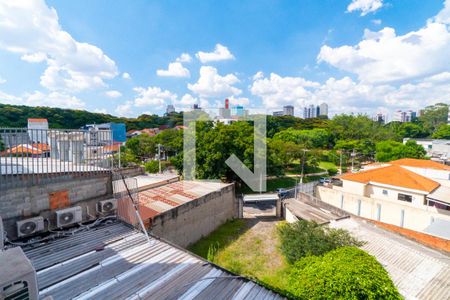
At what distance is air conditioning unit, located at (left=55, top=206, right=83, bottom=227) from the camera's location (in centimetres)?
451

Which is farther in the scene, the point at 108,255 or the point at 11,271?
the point at 108,255

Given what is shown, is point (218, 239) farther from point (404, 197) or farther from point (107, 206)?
point (404, 197)

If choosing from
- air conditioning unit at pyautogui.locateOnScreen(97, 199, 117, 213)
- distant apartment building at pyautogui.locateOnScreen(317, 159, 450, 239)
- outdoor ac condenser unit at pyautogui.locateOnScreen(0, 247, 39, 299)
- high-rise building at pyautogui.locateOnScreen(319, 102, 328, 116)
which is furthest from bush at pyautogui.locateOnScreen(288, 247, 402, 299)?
high-rise building at pyautogui.locateOnScreen(319, 102, 328, 116)

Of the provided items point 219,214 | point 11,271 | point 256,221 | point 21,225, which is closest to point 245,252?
point 219,214

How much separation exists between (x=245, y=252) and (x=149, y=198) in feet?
15.5

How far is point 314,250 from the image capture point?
7211 millimetres

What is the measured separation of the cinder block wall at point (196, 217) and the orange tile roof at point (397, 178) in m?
8.42

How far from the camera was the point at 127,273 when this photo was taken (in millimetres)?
3504

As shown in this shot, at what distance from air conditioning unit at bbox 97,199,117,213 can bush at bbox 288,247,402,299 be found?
15.7ft

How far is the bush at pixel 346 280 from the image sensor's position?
4781 millimetres

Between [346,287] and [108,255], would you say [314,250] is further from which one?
[108,255]

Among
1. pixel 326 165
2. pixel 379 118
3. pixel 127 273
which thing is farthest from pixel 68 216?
pixel 379 118

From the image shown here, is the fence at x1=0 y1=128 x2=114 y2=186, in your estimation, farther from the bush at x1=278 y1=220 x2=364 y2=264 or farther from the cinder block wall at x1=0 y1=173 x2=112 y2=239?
the bush at x1=278 y1=220 x2=364 y2=264

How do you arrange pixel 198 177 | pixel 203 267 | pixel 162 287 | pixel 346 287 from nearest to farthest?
1. pixel 162 287
2. pixel 203 267
3. pixel 346 287
4. pixel 198 177
